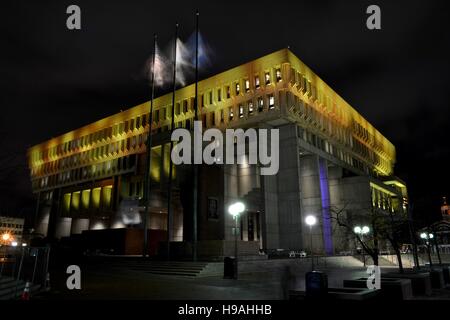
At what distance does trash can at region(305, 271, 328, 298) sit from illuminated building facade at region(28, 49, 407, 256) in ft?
61.5

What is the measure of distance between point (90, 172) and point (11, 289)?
214 feet

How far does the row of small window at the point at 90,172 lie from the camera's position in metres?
66.1

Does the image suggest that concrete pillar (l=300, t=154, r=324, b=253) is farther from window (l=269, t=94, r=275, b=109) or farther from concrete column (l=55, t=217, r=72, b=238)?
concrete column (l=55, t=217, r=72, b=238)

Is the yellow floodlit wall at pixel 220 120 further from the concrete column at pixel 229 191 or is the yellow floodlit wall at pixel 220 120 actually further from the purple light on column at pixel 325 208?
the concrete column at pixel 229 191

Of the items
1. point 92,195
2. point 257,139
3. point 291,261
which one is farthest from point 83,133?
point 291,261

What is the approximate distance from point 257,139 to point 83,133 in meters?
49.5

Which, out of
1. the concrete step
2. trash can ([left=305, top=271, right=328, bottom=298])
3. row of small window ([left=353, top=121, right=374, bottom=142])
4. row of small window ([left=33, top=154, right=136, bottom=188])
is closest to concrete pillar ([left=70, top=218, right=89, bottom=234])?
row of small window ([left=33, top=154, right=136, bottom=188])

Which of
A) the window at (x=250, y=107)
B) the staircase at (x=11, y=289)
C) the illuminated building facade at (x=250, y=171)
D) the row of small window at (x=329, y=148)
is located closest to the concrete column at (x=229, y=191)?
the illuminated building facade at (x=250, y=171)

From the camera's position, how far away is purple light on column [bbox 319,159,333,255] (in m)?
44.8

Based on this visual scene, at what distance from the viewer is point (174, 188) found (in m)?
44.1

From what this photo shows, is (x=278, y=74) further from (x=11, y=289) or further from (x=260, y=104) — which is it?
(x=11, y=289)

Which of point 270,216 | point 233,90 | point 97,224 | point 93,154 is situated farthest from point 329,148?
point 93,154

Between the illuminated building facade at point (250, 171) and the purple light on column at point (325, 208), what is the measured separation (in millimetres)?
141
